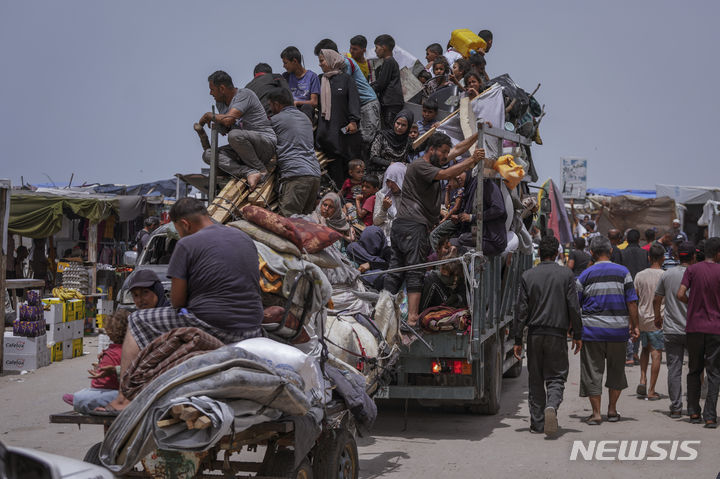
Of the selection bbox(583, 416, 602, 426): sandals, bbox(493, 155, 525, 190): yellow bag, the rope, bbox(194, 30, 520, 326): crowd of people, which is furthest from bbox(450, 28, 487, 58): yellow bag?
bbox(583, 416, 602, 426): sandals

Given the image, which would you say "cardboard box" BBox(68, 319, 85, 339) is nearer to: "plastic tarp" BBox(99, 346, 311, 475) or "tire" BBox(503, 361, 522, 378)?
"tire" BBox(503, 361, 522, 378)

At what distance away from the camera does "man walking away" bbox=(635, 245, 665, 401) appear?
12188mm

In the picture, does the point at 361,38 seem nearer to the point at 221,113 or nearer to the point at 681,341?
the point at 221,113

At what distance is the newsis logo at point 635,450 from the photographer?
8562mm

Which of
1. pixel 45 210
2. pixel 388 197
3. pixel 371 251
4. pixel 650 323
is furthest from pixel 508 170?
pixel 45 210

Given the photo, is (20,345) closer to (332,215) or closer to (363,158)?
(363,158)

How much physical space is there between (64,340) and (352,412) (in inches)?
402

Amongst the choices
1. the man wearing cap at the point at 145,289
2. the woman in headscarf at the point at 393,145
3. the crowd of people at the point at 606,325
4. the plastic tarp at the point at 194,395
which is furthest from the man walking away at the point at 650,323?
the plastic tarp at the point at 194,395

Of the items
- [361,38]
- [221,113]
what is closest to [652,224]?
[361,38]

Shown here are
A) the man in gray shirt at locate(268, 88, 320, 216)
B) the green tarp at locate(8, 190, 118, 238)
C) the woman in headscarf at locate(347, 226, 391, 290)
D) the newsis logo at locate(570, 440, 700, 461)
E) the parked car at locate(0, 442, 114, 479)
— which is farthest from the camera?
the green tarp at locate(8, 190, 118, 238)

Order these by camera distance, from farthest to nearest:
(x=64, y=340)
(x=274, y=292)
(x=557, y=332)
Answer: (x=64, y=340), (x=557, y=332), (x=274, y=292)

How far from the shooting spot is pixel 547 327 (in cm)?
974

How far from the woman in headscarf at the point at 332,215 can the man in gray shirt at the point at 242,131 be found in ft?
3.08

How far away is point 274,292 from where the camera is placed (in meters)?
6.43
